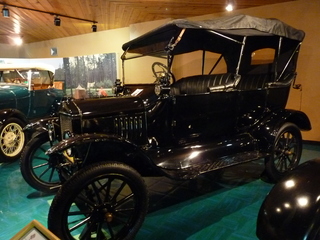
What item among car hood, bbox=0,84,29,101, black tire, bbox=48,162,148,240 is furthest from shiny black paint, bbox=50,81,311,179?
car hood, bbox=0,84,29,101

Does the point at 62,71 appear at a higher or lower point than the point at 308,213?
higher

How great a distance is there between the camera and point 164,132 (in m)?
2.89

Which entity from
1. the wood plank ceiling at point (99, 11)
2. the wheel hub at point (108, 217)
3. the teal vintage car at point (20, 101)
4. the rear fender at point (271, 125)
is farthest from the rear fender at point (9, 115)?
the rear fender at point (271, 125)

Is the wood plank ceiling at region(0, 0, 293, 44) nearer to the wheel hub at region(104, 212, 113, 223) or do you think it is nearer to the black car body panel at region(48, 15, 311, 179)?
the black car body panel at region(48, 15, 311, 179)

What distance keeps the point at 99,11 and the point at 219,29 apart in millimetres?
3744

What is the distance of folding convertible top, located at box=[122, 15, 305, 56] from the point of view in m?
2.67

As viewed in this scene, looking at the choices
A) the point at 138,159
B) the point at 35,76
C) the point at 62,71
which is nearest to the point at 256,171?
the point at 138,159

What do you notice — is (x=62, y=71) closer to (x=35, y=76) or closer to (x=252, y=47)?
(x=35, y=76)

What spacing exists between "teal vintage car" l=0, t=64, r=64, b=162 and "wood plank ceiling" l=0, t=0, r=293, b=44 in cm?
123

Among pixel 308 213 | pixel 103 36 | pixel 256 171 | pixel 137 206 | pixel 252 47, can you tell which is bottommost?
pixel 256 171

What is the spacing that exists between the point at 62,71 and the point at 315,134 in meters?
7.52

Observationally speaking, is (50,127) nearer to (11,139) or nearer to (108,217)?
(108,217)

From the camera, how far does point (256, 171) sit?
3.80 metres

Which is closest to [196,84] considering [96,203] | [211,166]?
[211,166]
